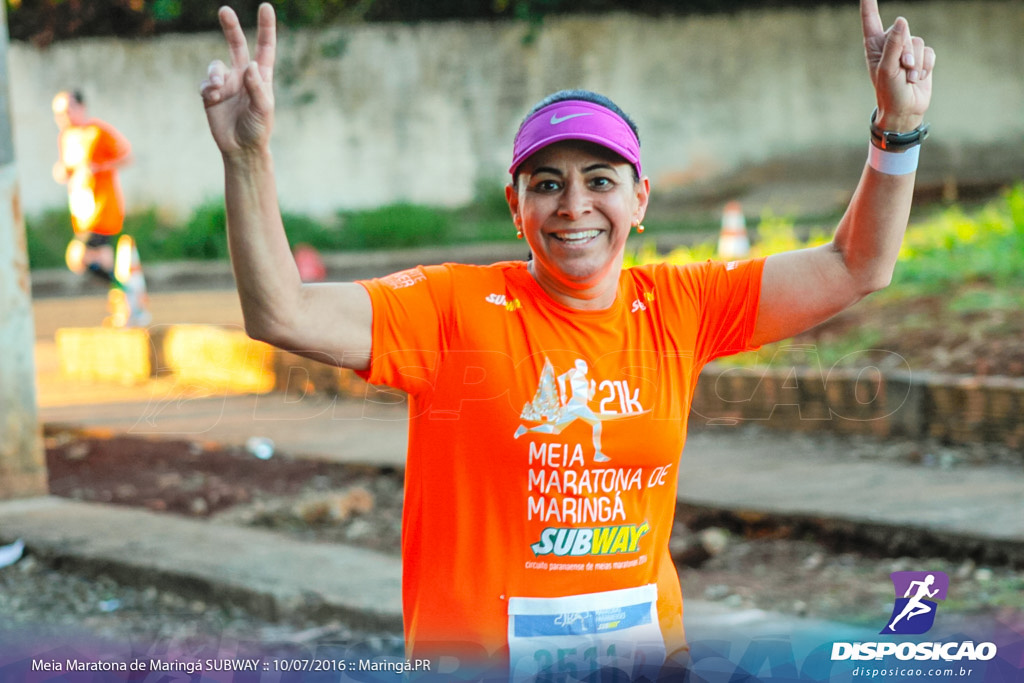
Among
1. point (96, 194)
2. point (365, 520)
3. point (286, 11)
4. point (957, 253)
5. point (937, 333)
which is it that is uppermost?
point (286, 11)

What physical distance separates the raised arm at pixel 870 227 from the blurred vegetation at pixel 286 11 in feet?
50.2

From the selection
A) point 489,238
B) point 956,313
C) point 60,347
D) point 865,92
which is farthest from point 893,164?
point 865,92

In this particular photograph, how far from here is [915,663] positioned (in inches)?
96.7

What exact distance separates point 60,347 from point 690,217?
10933mm

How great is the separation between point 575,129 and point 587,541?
2.38ft

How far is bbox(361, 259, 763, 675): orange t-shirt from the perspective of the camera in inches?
89.0

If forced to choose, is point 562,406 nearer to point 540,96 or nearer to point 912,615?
point 912,615

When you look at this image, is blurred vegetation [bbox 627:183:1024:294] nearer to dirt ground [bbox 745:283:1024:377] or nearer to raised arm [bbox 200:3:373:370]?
dirt ground [bbox 745:283:1024:377]

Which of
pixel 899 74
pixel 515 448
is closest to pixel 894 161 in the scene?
pixel 899 74

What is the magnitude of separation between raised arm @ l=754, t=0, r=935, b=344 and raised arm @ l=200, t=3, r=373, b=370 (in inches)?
37.1

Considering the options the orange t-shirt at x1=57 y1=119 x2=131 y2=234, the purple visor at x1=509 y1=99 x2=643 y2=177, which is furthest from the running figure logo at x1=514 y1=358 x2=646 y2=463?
the orange t-shirt at x1=57 y1=119 x2=131 y2=234

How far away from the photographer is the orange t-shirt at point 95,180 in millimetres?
10077

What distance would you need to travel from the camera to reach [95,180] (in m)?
10.1

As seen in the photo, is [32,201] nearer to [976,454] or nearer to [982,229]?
[982,229]
